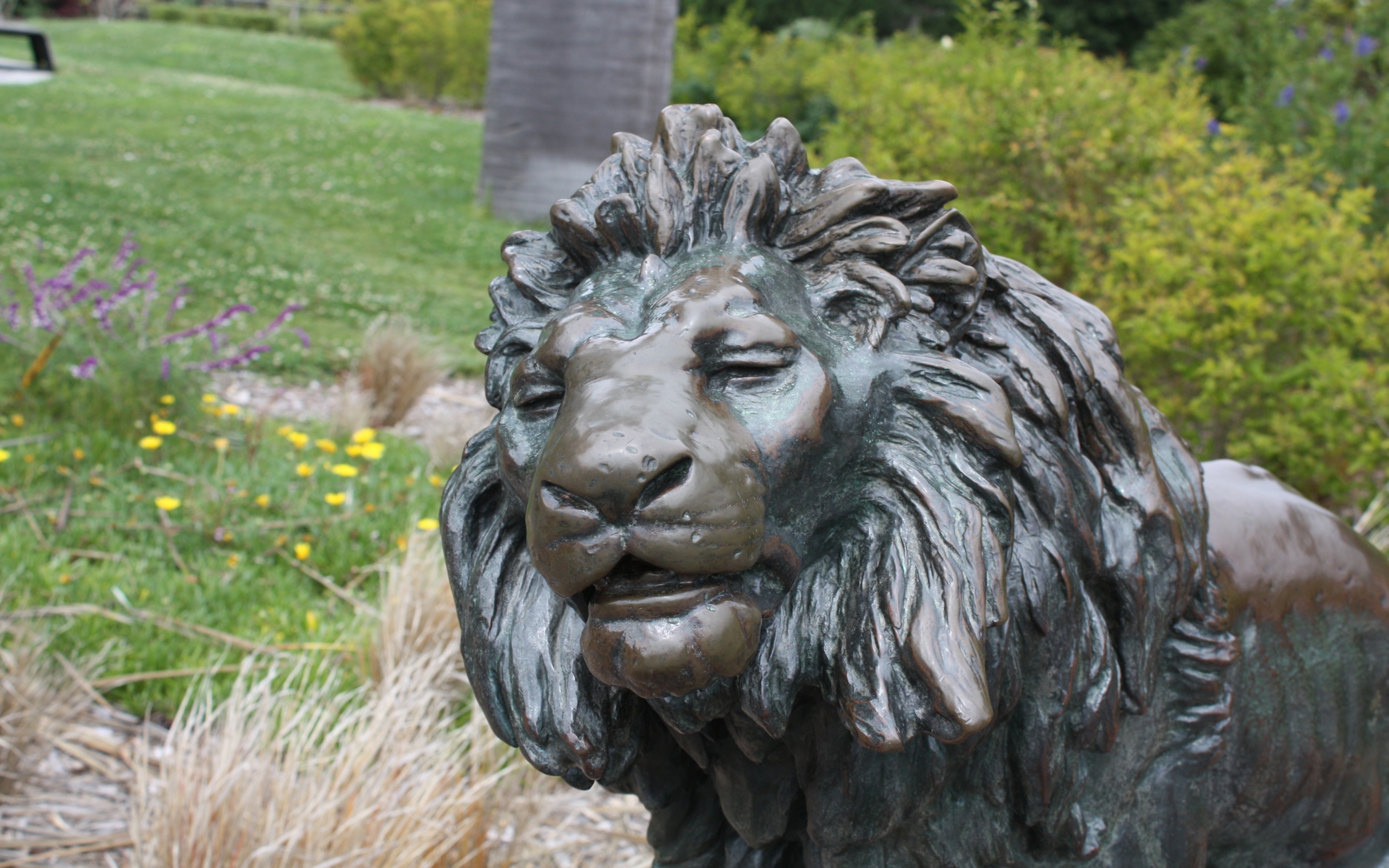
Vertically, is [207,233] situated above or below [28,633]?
below

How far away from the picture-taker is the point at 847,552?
109cm

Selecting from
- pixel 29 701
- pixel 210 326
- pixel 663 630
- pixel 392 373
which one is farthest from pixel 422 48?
pixel 663 630

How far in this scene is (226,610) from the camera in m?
3.59

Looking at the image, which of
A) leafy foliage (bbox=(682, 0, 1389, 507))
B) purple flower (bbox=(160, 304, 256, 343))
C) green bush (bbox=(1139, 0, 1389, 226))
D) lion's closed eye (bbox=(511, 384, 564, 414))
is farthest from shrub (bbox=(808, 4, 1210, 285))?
lion's closed eye (bbox=(511, 384, 564, 414))

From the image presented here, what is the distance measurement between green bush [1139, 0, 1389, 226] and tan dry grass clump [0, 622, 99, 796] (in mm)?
5345

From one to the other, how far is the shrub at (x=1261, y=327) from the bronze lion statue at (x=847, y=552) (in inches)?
114

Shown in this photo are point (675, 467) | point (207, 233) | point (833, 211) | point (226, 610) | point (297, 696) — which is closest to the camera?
point (675, 467)

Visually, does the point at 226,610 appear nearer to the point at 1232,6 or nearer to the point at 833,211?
the point at 833,211

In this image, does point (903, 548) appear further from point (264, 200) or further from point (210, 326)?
point (264, 200)

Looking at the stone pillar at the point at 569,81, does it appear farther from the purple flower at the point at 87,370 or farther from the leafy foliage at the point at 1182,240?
the purple flower at the point at 87,370

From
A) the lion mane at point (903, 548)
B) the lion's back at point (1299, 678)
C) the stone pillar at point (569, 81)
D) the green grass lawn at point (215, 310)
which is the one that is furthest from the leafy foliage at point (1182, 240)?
the lion mane at point (903, 548)

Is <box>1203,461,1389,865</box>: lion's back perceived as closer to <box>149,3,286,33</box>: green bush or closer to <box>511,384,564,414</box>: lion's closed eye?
<box>511,384,564,414</box>: lion's closed eye

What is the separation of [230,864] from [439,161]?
11510 mm

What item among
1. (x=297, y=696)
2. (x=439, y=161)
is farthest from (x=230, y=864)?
(x=439, y=161)
